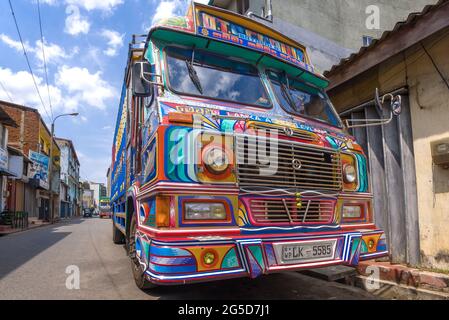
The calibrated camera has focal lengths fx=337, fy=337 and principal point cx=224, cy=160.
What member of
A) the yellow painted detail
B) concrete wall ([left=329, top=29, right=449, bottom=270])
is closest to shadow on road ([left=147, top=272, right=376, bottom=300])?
the yellow painted detail

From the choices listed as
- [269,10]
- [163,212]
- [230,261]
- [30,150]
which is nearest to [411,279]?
[230,261]

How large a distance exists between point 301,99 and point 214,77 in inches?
48.2

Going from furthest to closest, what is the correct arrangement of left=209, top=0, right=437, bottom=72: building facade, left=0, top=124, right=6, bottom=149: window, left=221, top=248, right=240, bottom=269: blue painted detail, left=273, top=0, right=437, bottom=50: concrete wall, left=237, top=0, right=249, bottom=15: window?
left=0, top=124, right=6, bottom=149: window → left=237, top=0, right=249, bottom=15: window → left=273, top=0, right=437, bottom=50: concrete wall → left=209, top=0, right=437, bottom=72: building facade → left=221, top=248, right=240, bottom=269: blue painted detail

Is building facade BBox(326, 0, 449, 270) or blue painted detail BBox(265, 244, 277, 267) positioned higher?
building facade BBox(326, 0, 449, 270)

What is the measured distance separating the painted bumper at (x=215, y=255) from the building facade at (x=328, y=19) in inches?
293

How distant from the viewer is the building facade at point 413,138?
15.5ft

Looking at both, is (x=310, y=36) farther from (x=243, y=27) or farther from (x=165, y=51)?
(x=165, y=51)

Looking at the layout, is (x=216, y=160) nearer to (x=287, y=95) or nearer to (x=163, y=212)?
(x=163, y=212)

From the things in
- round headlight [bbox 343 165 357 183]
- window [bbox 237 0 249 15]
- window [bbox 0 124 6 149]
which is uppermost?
window [bbox 237 0 249 15]

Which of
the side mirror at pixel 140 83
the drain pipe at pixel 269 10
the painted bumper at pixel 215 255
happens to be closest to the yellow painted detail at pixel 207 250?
the painted bumper at pixel 215 255

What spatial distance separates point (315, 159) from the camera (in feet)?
11.1

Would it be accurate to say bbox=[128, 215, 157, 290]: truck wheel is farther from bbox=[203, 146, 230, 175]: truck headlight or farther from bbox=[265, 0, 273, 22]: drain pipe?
bbox=[265, 0, 273, 22]: drain pipe

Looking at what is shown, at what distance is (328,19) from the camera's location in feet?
35.2

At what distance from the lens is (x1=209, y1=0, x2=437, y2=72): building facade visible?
31.9 ft
